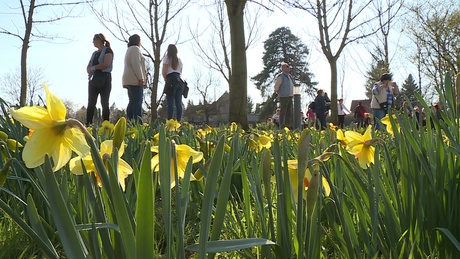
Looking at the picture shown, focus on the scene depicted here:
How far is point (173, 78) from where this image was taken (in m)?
6.28

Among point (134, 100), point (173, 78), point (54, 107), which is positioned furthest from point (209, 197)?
point (173, 78)

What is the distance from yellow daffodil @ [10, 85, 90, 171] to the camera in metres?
0.66

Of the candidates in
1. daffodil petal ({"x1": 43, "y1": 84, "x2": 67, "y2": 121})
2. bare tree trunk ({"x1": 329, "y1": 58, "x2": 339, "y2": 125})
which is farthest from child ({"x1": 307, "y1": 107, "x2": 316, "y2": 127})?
daffodil petal ({"x1": 43, "y1": 84, "x2": 67, "y2": 121})

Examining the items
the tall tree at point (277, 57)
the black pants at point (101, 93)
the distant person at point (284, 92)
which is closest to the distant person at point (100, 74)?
the black pants at point (101, 93)

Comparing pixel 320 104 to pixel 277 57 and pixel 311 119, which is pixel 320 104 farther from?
pixel 277 57

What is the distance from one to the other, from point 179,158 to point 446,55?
57.9 feet

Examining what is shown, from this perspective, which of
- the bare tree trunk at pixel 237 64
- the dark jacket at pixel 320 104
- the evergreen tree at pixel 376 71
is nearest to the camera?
the bare tree trunk at pixel 237 64

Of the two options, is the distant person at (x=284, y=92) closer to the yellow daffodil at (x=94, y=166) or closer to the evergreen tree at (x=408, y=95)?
the evergreen tree at (x=408, y=95)

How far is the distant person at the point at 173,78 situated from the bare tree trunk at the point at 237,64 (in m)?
1.33

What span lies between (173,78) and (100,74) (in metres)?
1.08

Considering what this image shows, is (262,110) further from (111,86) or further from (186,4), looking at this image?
(111,86)

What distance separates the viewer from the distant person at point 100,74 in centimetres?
548

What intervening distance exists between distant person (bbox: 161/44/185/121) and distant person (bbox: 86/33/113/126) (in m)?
0.89

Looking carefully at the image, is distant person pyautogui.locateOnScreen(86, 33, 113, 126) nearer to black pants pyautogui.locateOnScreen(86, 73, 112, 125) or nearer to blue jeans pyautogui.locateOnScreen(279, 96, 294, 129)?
black pants pyautogui.locateOnScreen(86, 73, 112, 125)
